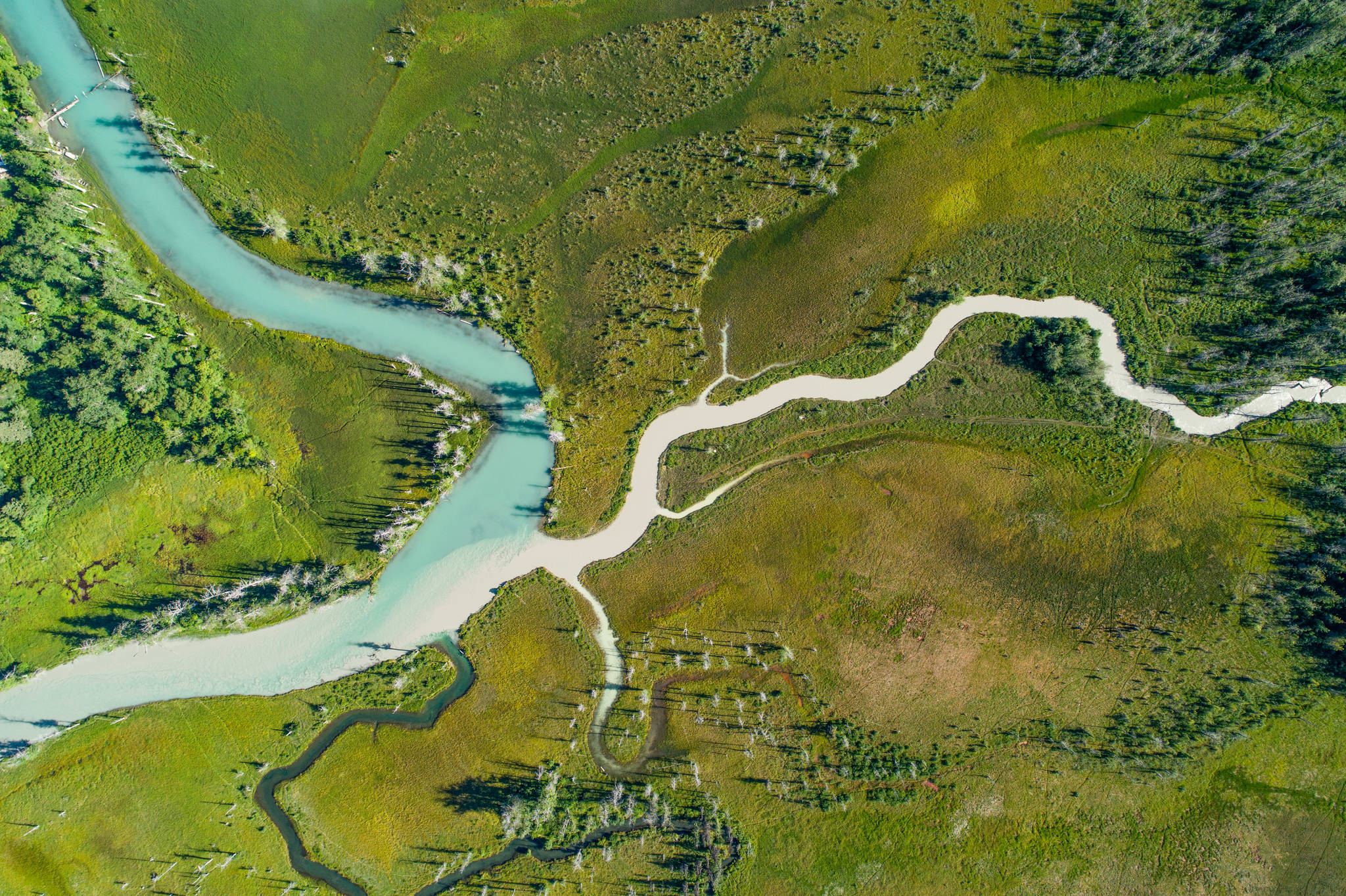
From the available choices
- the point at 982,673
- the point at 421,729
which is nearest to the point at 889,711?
A: the point at 982,673

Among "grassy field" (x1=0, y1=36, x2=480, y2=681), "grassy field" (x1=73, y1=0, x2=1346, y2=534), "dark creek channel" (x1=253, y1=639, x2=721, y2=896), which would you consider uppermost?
"grassy field" (x1=73, y1=0, x2=1346, y2=534)

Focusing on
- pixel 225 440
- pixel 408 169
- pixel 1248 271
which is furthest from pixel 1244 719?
pixel 225 440

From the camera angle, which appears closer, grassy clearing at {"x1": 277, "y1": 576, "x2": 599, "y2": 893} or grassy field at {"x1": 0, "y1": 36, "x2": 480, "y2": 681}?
grassy clearing at {"x1": 277, "y1": 576, "x2": 599, "y2": 893}

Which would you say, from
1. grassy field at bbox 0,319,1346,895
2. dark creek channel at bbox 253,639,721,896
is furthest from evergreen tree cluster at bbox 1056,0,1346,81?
dark creek channel at bbox 253,639,721,896

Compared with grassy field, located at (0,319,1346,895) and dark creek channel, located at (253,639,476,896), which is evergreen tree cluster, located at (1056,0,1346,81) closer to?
grassy field, located at (0,319,1346,895)

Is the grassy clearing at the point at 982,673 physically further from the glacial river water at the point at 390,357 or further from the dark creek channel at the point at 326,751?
the dark creek channel at the point at 326,751

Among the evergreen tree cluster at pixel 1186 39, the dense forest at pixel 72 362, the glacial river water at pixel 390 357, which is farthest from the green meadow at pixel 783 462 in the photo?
the glacial river water at pixel 390 357

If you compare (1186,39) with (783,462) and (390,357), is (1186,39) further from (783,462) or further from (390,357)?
(390,357)

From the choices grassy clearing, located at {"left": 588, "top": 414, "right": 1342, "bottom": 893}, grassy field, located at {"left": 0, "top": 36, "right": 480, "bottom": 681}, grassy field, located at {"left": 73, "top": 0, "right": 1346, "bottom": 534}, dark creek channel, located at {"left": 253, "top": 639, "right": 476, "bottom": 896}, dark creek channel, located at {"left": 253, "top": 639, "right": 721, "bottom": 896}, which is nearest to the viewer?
grassy clearing, located at {"left": 588, "top": 414, "right": 1342, "bottom": 893}
